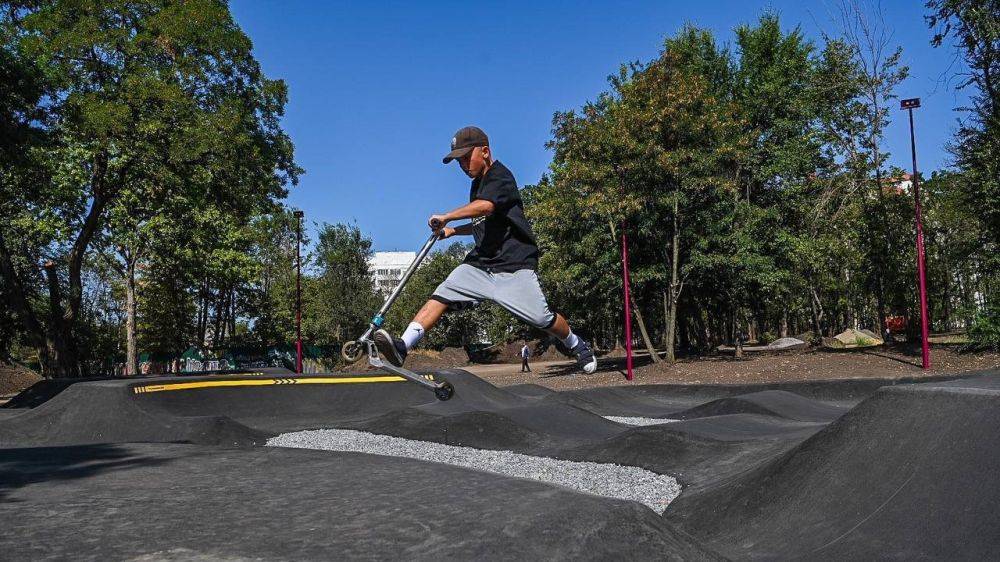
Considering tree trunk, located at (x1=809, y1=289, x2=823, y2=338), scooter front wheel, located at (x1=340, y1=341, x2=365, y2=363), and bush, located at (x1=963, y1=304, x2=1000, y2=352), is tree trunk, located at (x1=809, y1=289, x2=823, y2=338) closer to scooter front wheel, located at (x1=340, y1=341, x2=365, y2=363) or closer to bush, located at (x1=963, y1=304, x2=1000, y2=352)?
bush, located at (x1=963, y1=304, x2=1000, y2=352)

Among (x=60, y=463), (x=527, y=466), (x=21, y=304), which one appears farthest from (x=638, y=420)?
(x=21, y=304)

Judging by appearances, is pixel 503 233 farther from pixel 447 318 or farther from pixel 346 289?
pixel 447 318

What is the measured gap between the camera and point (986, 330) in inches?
802

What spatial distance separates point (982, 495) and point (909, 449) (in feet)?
2.58

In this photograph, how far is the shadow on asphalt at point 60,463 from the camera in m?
4.20

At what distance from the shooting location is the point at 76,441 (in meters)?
9.84

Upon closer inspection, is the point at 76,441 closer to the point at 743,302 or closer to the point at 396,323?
the point at 743,302

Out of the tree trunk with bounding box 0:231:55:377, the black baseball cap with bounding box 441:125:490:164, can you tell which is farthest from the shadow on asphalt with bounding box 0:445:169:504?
the tree trunk with bounding box 0:231:55:377

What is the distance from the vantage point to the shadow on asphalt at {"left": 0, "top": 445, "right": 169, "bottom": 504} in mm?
4203

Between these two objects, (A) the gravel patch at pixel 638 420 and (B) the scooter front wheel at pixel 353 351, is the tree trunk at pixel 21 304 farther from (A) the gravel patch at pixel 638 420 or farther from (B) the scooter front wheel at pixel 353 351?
(B) the scooter front wheel at pixel 353 351

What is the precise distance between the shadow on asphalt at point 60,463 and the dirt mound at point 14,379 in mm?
29717

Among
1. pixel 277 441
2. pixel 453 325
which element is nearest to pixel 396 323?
pixel 453 325

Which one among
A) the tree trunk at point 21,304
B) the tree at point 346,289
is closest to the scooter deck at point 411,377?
the tree trunk at point 21,304

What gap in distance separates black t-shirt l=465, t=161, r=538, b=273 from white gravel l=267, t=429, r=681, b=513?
1.65m
